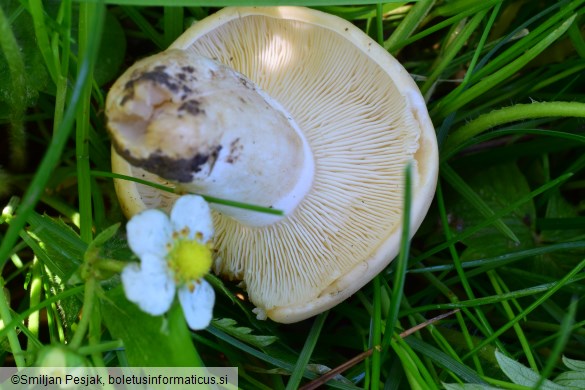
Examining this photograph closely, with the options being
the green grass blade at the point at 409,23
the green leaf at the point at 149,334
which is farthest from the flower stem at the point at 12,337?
the green grass blade at the point at 409,23

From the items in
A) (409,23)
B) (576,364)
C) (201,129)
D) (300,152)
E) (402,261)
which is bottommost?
(576,364)

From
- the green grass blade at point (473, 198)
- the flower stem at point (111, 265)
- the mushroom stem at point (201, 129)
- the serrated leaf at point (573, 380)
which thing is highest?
the mushroom stem at point (201, 129)

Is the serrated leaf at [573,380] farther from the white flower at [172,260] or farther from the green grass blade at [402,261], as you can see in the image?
the white flower at [172,260]

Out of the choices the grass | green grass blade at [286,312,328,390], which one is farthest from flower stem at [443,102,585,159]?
green grass blade at [286,312,328,390]

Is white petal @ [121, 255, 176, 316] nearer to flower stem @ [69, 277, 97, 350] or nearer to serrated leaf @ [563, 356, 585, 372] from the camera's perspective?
flower stem @ [69, 277, 97, 350]

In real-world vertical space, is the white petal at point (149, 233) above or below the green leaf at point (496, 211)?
above

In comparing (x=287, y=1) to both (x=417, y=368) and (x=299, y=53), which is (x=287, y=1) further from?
(x=417, y=368)

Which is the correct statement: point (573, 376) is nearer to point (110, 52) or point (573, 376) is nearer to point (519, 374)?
point (519, 374)

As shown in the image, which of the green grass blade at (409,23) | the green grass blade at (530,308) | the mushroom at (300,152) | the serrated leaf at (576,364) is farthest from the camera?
the green grass blade at (409,23)

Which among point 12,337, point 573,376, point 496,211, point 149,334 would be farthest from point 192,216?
point 496,211
